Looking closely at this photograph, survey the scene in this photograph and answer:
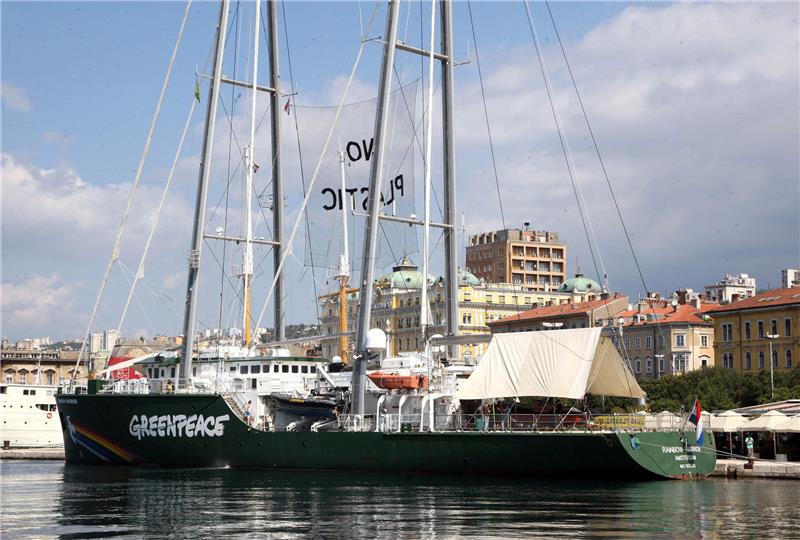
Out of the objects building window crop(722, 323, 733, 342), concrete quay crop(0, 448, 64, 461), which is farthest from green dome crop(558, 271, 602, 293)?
concrete quay crop(0, 448, 64, 461)

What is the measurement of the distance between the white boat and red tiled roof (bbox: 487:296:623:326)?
63282 mm

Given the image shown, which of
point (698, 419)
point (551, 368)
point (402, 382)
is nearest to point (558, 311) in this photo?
point (402, 382)

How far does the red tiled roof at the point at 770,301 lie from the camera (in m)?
105

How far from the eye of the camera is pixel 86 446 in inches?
2083

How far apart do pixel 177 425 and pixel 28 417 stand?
4541 cm

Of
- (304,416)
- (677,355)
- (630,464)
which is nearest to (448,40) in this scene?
(304,416)

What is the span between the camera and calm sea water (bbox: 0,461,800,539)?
27.8 metres

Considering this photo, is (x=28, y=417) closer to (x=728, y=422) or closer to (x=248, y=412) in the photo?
(x=248, y=412)

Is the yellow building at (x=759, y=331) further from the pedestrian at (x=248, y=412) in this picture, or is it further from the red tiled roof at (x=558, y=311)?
the pedestrian at (x=248, y=412)

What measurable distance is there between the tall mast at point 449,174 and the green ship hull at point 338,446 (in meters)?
6.83

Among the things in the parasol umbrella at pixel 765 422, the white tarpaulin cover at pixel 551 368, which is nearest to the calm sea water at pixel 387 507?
the white tarpaulin cover at pixel 551 368

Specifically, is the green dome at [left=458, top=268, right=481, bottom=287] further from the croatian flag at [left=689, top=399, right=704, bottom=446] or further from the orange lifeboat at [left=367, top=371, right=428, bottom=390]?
the croatian flag at [left=689, top=399, right=704, bottom=446]

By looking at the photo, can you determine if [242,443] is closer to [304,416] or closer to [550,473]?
[304,416]

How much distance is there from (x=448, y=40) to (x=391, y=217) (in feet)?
26.7
